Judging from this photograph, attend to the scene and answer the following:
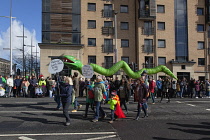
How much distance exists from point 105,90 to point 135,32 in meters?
23.6

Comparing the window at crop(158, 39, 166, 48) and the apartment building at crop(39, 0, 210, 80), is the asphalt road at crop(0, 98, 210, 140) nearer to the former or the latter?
the apartment building at crop(39, 0, 210, 80)

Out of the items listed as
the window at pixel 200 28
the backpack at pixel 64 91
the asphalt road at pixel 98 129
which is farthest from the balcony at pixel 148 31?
the backpack at pixel 64 91

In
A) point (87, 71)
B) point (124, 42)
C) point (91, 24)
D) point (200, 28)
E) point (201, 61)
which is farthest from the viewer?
point (200, 28)

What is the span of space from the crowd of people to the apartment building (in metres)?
10.6

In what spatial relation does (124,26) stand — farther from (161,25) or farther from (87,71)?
(87,71)

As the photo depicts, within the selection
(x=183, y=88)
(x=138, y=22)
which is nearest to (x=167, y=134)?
(x=183, y=88)

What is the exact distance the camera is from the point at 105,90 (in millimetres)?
7648

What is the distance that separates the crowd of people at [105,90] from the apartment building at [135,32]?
10.6m

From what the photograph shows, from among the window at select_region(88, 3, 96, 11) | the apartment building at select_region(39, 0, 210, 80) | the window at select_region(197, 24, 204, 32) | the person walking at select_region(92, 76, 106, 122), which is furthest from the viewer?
the window at select_region(197, 24, 204, 32)

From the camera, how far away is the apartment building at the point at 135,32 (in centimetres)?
2711

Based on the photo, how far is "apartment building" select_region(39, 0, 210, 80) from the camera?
27.1 meters

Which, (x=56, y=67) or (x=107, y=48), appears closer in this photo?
(x=56, y=67)

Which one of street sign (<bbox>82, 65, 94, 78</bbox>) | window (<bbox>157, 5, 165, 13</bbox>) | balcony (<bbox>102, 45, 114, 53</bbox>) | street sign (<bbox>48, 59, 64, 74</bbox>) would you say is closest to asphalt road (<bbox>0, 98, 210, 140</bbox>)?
street sign (<bbox>48, 59, 64, 74</bbox>)

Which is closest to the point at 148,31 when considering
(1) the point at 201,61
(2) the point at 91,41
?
(2) the point at 91,41
